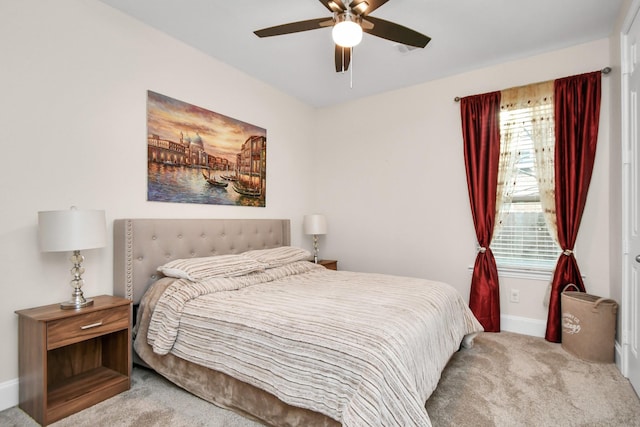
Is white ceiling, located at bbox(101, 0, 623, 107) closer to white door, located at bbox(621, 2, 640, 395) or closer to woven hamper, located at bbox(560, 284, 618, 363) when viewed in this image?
white door, located at bbox(621, 2, 640, 395)

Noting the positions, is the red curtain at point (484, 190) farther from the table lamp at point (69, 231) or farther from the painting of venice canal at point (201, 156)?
the table lamp at point (69, 231)

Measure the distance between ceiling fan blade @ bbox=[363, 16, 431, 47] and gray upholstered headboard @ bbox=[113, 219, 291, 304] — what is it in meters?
2.13

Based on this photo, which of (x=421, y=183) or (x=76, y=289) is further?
(x=421, y=183)

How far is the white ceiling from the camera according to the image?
8.43 ft

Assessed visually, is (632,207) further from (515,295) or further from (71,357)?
(71,357)

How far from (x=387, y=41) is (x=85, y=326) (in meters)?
3.18

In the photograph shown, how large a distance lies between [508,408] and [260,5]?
319 centimetres

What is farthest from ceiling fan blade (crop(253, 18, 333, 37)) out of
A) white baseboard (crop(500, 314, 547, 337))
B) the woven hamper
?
white baseboard (crop(500, 314, 547, 337))

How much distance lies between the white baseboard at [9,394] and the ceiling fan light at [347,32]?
2895 mm

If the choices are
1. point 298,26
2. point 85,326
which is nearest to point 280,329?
point 85,326

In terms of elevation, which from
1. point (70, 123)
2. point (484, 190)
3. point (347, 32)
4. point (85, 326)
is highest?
point (347, 32)

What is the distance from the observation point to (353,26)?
1.96 meters

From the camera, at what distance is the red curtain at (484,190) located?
3.46 metres

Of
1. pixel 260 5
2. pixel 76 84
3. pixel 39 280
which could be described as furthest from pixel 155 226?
pixel 260 5
